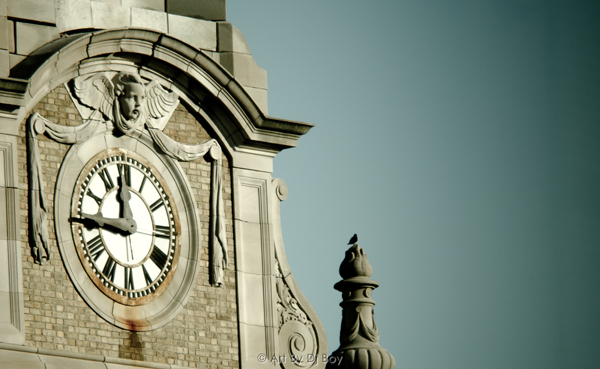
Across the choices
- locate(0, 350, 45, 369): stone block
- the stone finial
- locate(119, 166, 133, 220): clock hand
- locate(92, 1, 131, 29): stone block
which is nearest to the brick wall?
locate(0, 350, 45, 369): stone block

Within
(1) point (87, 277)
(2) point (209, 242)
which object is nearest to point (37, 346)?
(1) point (87, 277)

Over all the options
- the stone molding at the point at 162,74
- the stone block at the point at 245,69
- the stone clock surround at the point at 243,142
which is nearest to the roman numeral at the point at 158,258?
the stone clock surround at the point at 243,142

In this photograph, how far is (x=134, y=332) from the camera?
76.7 feet

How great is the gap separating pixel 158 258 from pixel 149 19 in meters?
3.34

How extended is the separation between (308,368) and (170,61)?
4.55 m

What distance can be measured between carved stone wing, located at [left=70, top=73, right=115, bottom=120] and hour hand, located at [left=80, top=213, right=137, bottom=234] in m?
1.32

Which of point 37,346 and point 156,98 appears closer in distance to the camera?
point 37,346

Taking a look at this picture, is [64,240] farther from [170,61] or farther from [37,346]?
[170,61]

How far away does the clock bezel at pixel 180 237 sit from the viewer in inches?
907

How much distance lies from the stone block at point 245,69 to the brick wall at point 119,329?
3.56 ft

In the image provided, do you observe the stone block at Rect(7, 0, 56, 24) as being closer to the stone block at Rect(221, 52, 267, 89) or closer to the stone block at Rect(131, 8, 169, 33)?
the stone block at Rect(131, 8, 169, 33)

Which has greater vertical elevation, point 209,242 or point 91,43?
point 91,43

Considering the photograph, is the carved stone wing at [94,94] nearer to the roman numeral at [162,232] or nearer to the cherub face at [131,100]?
the cherub face at [131,100]

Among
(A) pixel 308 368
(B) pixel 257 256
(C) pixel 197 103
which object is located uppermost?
(C) pixel 197 103
